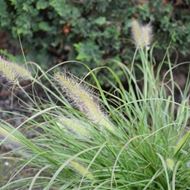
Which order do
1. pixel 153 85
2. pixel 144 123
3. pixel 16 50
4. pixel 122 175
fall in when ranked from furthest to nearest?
pixel 16 50 < pixel 153 85 < pixel 144 123 < pixel 122 175

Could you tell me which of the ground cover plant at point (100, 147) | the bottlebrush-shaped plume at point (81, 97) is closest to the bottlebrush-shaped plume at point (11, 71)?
the ground cover plant at point (100, 147)

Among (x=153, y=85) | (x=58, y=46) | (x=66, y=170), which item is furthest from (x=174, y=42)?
(x=66, y=170)

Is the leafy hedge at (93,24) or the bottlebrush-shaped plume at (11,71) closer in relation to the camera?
the bottlebrush-shaped plume at (11,71)

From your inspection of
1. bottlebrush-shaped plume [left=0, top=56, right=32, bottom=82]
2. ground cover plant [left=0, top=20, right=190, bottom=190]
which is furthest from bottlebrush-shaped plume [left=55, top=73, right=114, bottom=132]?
bottlebrush-shaped plume [left=0, top=56, right=32, bottom=82]

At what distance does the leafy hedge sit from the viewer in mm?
3648

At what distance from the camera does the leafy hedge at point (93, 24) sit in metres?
3.65

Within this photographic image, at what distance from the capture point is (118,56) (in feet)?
12.4

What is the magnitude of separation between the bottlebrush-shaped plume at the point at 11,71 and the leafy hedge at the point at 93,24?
52.6 inches

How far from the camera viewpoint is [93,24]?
3.67 metres

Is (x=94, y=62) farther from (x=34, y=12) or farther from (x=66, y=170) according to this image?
(x=66, y=170)

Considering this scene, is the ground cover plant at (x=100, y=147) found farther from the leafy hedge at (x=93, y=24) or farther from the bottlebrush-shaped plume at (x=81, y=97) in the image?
the leafy hedge at (x=93, y=24)

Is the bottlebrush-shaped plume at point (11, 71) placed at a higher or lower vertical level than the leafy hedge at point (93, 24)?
higher

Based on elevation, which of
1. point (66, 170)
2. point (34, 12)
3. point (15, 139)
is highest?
point (34, 12)

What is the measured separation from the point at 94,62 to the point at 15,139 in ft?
4.91
